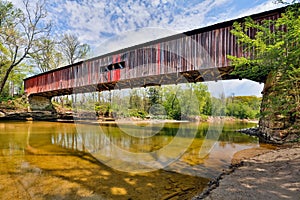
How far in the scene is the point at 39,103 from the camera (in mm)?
22812

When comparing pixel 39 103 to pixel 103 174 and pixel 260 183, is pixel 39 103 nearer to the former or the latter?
pixel 103 174

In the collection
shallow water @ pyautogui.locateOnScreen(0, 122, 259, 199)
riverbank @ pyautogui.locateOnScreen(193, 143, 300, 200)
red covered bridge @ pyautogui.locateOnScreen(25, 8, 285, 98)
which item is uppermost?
red covered bridge @ pyautogui.locateOnScreen(25, 8, 285, 98)

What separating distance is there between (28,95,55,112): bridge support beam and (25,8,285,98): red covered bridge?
1050cm

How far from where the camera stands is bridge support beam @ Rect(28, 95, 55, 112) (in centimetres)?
2199

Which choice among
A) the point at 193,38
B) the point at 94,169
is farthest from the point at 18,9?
the point at 94,169

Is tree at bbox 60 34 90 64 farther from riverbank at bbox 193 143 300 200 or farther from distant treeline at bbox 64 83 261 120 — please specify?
riverbank at bbox 193 143 300 200

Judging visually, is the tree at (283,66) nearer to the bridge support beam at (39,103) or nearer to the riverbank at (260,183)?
the riverbank at (260,183)

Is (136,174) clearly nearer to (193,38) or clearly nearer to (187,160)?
(187,160)

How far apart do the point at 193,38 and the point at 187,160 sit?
21.5 feet

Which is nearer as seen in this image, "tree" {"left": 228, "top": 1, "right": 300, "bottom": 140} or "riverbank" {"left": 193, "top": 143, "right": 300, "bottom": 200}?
"riverbank" {"left": 193, "top": 143, "right": 300, "bottom": 200}

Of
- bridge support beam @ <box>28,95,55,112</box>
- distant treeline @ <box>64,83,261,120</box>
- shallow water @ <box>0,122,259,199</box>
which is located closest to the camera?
shallow water @ <box>0,122,259,199</box>

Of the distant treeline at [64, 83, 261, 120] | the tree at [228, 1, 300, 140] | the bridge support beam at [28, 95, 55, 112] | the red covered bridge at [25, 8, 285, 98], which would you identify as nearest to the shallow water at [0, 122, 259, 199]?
the tree at [228, 1, 300, 140]

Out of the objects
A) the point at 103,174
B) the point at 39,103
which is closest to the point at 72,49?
the point at 39,103

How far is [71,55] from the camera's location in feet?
90.1
